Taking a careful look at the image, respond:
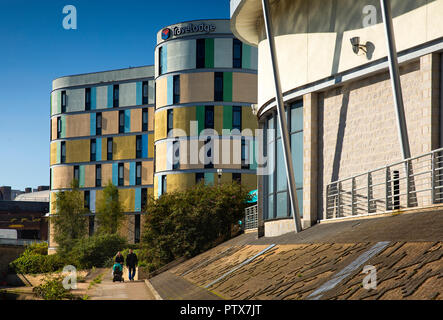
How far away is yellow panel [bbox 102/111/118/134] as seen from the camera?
70.6 meters

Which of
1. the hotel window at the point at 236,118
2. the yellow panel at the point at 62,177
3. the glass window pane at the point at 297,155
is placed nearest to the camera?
the glass window pane at the point at 297,155

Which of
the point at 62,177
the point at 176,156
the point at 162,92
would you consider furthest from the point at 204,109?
the point at 62,177

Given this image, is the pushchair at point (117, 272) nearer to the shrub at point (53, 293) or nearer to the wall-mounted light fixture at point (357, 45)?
the shrub at point (53, 293)

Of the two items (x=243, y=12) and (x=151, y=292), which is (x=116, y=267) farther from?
(x=243, y=12)

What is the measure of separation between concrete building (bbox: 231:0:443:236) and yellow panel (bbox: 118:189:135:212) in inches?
1732

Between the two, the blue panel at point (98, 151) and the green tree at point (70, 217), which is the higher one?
the blue panel at point (98, 151)

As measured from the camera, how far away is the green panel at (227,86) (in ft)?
176

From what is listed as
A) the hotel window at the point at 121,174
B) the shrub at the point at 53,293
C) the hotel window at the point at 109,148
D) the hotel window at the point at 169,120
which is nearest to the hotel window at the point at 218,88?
the hotel window at the point at 169,120

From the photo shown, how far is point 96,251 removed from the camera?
40.5 meters

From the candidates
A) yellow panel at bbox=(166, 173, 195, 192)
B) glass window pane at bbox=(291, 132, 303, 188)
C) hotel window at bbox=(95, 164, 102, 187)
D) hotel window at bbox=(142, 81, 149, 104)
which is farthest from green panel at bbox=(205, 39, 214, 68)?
glass window pane at bbox=(291, 132, 303, 188)

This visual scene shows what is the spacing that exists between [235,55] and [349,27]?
116 ft

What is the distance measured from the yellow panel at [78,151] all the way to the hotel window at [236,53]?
25.0 m

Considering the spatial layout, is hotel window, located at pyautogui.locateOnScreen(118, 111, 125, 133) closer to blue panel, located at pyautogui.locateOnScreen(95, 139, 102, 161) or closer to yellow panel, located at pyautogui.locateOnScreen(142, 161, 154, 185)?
blue panel, located at pyautogui.locateOnScreen(95, 139, 102, 161)

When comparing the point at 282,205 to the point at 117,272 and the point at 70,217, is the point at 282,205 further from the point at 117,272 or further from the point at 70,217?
the point at 70,217
